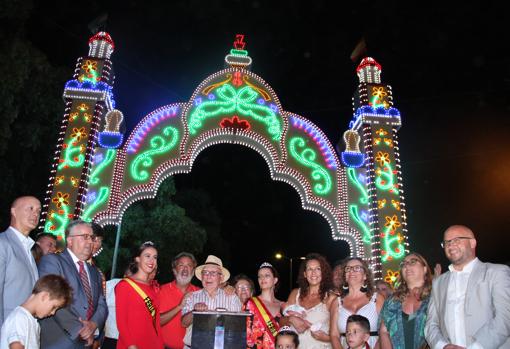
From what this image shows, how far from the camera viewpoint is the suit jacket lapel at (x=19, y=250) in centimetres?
433

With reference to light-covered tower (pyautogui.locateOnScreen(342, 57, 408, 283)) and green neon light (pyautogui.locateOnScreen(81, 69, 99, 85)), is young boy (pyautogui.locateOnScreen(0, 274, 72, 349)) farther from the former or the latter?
green neon light (pyautogui.locateOnScreen(81, 69, 99, 85))

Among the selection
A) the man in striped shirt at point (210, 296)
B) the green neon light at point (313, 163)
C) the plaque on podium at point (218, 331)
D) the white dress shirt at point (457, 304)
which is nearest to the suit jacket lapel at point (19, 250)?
the plaque on podium at point (218, 331)

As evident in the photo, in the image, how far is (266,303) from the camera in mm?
5770

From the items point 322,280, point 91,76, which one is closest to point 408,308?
point 322,280

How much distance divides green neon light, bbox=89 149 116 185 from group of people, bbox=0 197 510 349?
3.73m

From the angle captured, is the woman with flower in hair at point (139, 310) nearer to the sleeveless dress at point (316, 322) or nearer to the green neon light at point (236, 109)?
the sleeveless dress at point (316, 322)

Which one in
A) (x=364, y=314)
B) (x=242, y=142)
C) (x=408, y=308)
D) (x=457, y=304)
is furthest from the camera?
(x=242, y=142)

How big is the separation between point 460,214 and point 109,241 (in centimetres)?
1510

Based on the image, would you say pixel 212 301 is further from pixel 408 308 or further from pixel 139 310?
pixel 408 308

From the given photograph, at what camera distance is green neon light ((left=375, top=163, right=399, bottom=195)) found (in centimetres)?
993

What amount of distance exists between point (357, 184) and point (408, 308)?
5.55 metres

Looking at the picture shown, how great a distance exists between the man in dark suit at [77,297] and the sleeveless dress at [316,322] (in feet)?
7.21

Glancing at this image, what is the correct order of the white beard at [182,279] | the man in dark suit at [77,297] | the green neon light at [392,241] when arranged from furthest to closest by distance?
the green neon light at [392,241]
the white beard at [182,279]
the man in dark suit at [77,297]

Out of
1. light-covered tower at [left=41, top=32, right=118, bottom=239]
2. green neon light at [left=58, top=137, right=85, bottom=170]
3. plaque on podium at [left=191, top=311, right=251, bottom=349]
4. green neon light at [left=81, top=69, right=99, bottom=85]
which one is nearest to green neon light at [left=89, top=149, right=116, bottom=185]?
light-covered tower at [left=41, top=32, right=118, bottom=239]
